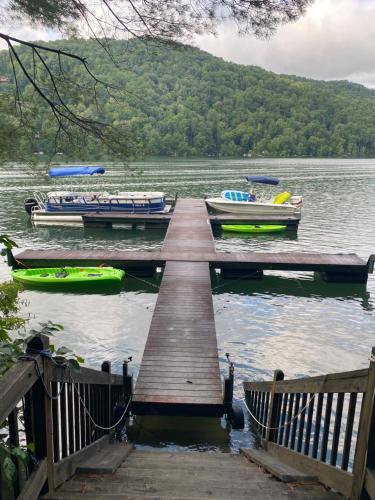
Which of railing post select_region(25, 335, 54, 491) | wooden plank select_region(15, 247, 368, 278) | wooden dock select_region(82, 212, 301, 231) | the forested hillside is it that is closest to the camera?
railing post select_region(25, 335, 54, 491)

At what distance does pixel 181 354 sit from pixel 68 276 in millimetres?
8481

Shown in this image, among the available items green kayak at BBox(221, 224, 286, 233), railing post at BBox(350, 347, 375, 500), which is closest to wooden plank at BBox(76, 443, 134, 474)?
railing post at BBox(350, 347, 375, 500)

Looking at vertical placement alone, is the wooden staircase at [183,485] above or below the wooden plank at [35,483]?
below

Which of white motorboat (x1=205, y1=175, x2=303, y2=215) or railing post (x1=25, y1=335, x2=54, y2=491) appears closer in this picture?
railing post (x1=25, y1=335, x2=54, y2=491)

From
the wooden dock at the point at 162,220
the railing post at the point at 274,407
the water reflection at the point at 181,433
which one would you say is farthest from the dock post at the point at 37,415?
the wooden dock at the point at 162,220

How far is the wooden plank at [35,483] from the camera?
2350 millimetres

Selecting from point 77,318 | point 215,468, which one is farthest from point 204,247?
point 215,468

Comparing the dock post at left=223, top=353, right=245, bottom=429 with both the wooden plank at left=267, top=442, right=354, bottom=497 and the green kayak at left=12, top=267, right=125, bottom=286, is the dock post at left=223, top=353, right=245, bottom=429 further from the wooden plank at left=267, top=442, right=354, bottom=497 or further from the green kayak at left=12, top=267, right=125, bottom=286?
the green kayak at left=12, top=267, right=125, bottom=286

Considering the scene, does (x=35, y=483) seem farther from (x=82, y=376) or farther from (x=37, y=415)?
(x=82, y=376)

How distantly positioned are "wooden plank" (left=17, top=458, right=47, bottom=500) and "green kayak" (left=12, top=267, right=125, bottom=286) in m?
12.8

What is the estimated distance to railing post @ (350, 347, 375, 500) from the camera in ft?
8.22

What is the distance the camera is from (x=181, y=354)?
27.8 feet

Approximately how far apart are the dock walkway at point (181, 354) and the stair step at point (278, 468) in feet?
6.35

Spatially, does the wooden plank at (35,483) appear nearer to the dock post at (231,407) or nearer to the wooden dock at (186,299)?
the wooden dock at (186,299)
